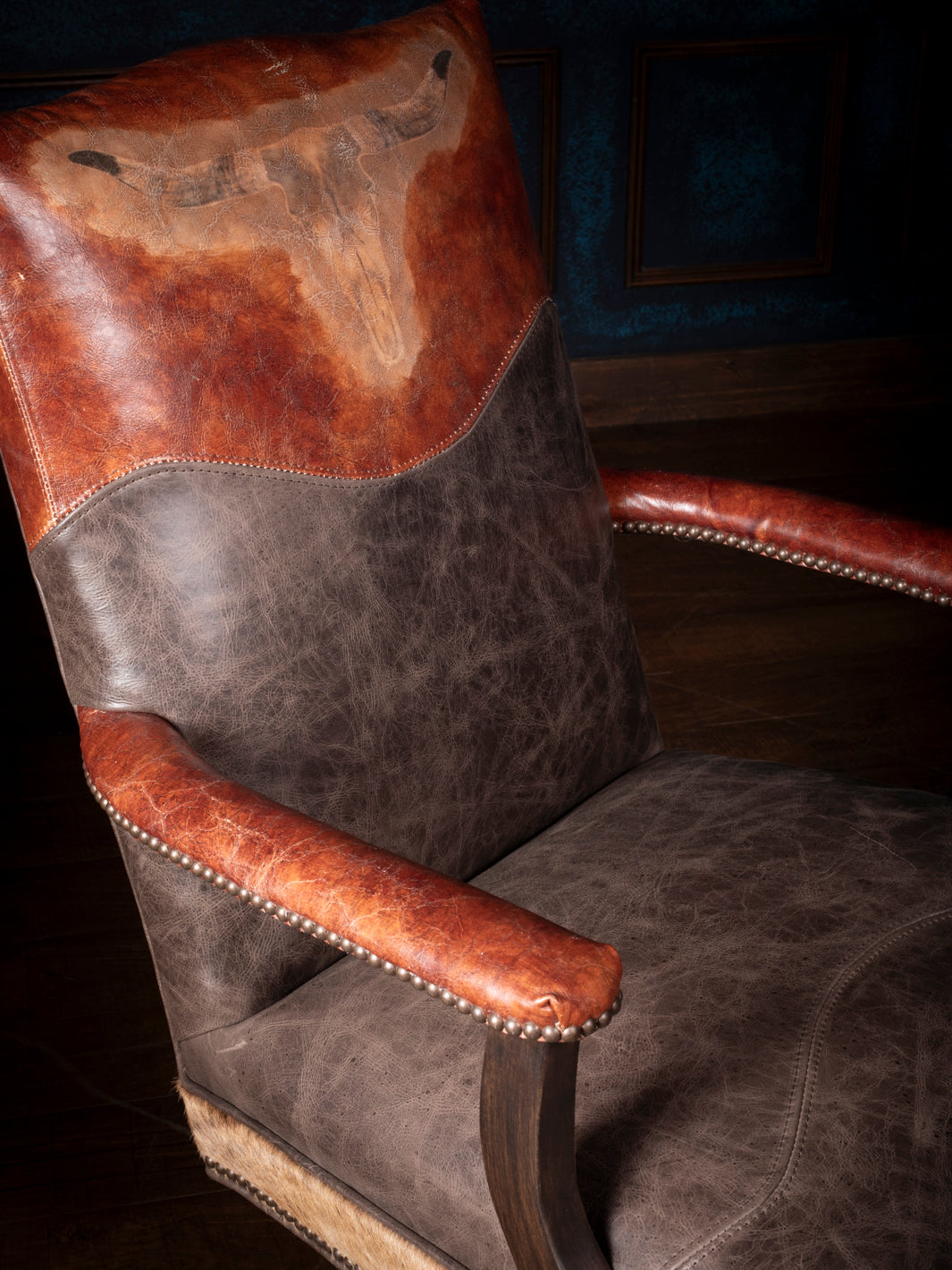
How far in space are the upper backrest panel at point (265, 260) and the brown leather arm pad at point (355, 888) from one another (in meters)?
0.17

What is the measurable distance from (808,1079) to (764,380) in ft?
9.36

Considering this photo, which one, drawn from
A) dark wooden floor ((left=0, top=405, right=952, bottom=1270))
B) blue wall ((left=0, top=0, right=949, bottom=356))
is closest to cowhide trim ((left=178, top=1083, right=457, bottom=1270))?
dark wooden floor ((left=0, top=405, right=952, bottom=1270))

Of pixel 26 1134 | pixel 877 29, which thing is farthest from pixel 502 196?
pixel 877 29

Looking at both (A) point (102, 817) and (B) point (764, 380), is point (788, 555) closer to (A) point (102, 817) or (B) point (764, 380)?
(A) point (102, 817)

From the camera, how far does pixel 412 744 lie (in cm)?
91

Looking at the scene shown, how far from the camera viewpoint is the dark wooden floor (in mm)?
1222

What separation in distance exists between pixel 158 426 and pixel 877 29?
9.43ft

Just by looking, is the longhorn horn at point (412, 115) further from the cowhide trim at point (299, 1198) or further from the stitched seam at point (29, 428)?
the cowhide trim at point (299, 1198)

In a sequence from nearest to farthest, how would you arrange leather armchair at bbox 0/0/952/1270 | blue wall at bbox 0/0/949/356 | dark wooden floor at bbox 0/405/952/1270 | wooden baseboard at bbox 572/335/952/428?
leather armchair at bbox 0/0/952/1270
dark wooden floor at bbox 0/405/952/1270
blue wall at bbox 0/0/949/356
wooden baseboard at bbox 572/335/952/428

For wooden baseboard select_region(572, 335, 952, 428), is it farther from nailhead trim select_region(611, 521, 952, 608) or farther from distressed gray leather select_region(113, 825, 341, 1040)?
distressed gray leather select_region(113, 825, 341, 1040)

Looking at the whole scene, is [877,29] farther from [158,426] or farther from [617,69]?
[158,426]

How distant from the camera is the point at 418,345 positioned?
3.07 ft

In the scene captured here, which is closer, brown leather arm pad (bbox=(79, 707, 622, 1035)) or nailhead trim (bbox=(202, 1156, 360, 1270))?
brown leather arm pad (bbox=(79, 707, 622, 1035))

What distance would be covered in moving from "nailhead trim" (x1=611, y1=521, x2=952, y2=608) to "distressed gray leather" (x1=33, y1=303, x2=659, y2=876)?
0.08m
